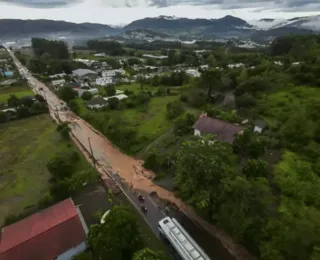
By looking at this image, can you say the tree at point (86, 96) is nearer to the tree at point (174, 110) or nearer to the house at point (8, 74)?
the tree at point (174, 110)

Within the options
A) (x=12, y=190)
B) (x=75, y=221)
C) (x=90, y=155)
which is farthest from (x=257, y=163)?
(x=12, y=190)

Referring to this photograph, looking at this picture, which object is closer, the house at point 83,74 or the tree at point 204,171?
the tree at point 204,171

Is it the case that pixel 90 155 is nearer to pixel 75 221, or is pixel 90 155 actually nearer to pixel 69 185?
Result: pixel 69 185

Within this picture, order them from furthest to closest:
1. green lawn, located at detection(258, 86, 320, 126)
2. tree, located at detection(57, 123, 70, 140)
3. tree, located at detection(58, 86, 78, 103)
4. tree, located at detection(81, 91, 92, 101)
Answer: tree, located at detection(58, 86, 78, 103) < tree, located at detection(81, 91, 92, 101) < tree, located at detection(57, 123, 70, 140) < green lawn, located at detection(258, 86, 320, 126)

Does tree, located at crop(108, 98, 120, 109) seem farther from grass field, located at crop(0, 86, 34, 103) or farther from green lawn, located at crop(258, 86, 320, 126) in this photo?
grass field, located at crop(0, 86, 34, 103)

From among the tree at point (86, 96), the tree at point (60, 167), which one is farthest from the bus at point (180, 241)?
the tree at point (86, 96)

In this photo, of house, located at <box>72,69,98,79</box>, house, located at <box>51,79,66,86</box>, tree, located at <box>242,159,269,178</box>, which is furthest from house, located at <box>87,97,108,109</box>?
tree, located at <box>242,159,269,178</box>

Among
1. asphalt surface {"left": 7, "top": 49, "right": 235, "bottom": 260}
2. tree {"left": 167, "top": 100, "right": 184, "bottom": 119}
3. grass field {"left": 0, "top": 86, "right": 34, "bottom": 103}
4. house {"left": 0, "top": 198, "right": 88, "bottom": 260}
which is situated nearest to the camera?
house {"left": 0, "top": 198, "right": 88, "bottom": 260}
